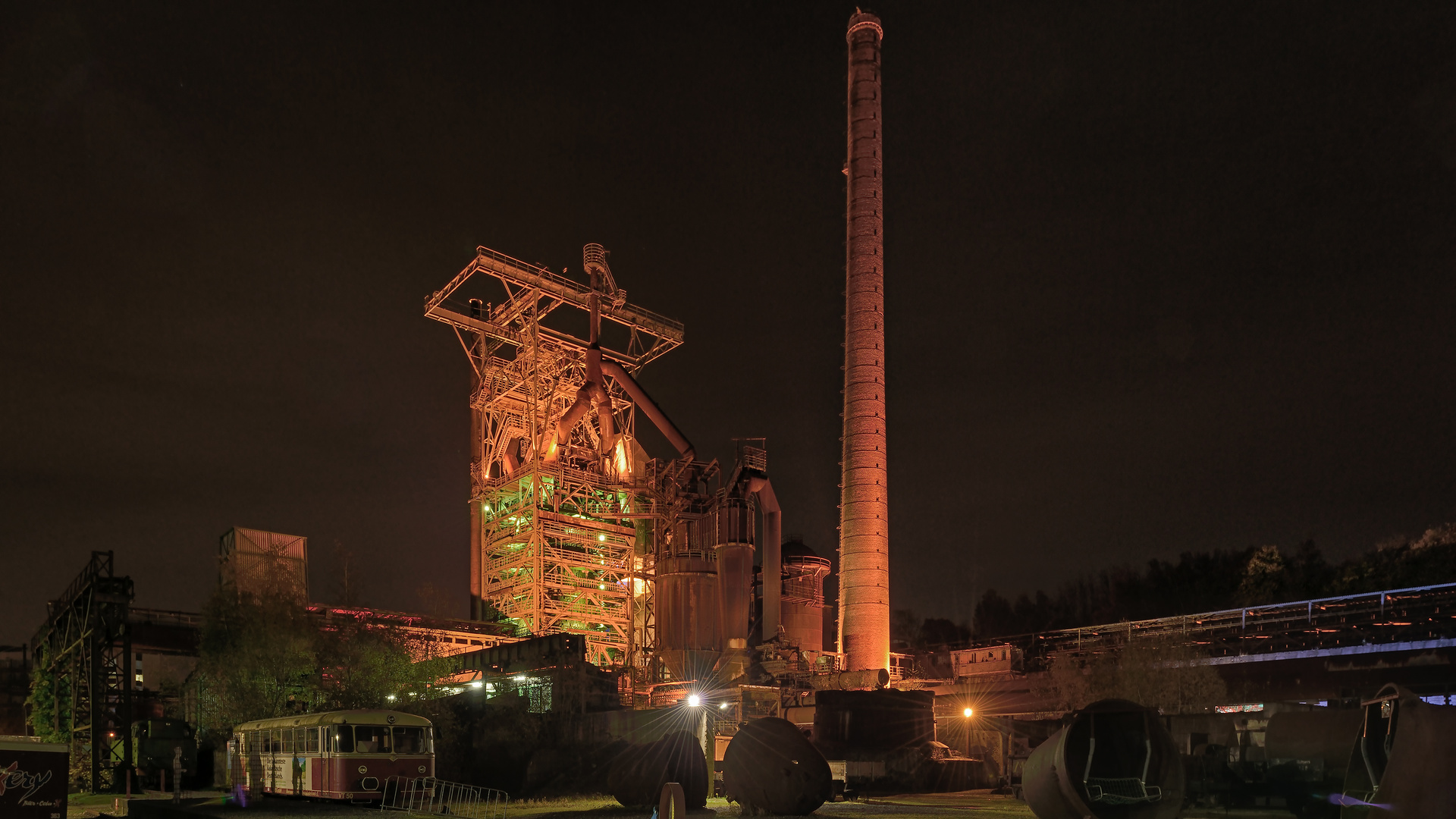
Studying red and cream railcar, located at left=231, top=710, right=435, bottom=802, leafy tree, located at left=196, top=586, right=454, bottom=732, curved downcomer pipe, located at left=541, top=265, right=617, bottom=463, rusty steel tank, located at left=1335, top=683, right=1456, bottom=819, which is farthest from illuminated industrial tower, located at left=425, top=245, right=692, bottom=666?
rusty steel tank, located at left=1335, top=683, right=1456, bottom=819

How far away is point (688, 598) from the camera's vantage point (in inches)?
2355

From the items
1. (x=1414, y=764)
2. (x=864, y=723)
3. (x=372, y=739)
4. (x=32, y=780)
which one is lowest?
(x=864, y=723)

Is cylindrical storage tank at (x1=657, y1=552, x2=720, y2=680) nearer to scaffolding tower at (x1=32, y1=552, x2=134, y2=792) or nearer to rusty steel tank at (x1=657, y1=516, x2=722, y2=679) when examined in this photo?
rusty steel tank at (x1=657, y1=516, x2=722, y2=679)

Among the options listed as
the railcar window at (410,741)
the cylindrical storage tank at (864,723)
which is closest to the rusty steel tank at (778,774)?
the railcar window at (410,741)

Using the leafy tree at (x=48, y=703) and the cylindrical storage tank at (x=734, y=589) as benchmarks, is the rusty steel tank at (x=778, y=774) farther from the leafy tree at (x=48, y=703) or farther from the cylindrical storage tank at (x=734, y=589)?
the cylindrical storage tank at (x=734, y=589)

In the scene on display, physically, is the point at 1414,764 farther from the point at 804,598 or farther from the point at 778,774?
the point at 804,598

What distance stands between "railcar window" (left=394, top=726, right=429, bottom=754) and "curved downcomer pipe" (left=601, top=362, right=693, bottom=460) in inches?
1519

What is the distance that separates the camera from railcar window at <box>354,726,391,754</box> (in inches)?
1057

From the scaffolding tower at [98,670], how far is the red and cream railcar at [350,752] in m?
11.8

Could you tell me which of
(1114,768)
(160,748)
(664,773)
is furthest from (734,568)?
(1114,768)

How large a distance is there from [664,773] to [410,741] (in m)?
6.44

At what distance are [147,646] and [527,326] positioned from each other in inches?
1051

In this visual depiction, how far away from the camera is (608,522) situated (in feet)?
217

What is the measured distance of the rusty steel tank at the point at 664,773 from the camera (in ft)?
89.9
